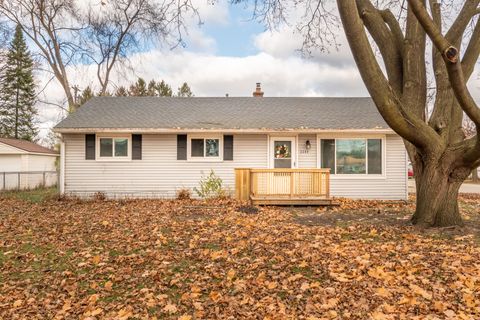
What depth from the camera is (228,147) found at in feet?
45.1

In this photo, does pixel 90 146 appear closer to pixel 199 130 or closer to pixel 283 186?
pixel 199 130

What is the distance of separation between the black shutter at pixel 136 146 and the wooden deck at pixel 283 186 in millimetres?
3978

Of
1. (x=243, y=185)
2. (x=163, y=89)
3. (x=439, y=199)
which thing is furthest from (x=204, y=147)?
(x=163, y=89)

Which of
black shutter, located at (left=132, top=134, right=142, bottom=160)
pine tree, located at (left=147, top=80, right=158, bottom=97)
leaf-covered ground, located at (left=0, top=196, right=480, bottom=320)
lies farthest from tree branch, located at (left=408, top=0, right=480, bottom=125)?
pine tree, located at (left=147, top=80, right=158, bottom=97)

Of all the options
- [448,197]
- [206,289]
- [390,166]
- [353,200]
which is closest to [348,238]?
[448,197]

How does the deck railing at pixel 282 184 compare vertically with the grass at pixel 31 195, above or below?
above

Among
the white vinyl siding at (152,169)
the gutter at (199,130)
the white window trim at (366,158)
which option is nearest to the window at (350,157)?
the white window trim at (366,158)

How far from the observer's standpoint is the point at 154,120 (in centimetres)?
1406

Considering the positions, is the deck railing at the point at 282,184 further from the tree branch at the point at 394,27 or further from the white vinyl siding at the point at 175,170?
the tree branch at the point at 394,27

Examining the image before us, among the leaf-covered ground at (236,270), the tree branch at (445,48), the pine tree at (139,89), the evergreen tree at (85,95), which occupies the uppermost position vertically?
the pine tree at (139,89)

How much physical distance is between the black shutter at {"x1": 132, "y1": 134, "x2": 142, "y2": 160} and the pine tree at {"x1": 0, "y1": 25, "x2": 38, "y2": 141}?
79.1ft

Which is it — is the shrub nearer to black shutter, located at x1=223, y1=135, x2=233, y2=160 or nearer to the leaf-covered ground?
black shutter, located at x1=223, y1=135, x2=233, y2=160

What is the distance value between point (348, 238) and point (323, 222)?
184cm

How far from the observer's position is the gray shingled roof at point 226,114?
13492 mm
